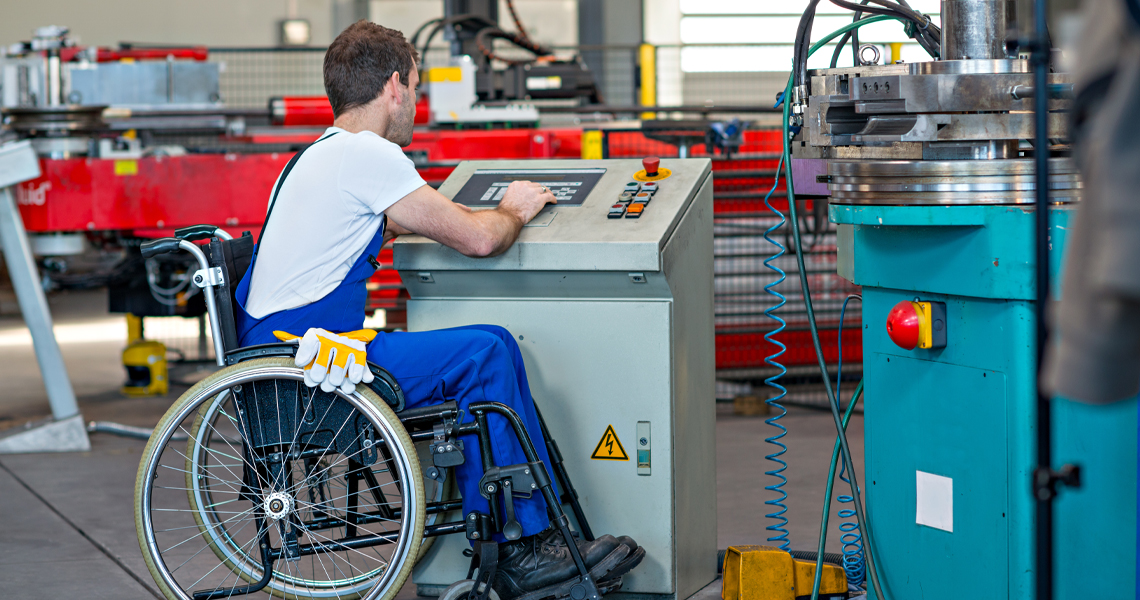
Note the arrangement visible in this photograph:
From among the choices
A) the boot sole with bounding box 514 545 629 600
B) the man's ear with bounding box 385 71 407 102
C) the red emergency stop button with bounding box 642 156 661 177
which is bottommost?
the boot sole with bounding box 514 545 629 600

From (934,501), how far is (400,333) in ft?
3.30

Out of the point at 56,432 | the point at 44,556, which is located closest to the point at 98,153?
the point at 56,432

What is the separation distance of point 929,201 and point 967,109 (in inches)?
6.1

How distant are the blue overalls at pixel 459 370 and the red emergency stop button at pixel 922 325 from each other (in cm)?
71

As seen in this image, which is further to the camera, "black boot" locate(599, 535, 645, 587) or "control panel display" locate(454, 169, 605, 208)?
"control panel display" locate(454, 169, 605, 208)

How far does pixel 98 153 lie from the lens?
13.4 ft

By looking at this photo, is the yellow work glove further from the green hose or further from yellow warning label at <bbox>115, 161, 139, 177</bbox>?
yellow warning label at <bbox>115, 161, 139, 177</bbox>

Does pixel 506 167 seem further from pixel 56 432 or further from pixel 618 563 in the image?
pixel 56 432

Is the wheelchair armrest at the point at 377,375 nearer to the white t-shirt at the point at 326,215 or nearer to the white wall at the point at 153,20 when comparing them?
the white t-shirt at the point at 326,215

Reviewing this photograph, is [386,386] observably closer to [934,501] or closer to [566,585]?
[566,585]

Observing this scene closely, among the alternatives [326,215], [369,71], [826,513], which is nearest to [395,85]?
[369,71]

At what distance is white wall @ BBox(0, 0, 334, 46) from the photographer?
33.7 ft

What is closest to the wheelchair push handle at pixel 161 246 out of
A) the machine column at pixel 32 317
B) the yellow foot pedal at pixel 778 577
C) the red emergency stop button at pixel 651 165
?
the red emergency stop button at pixel 651 165

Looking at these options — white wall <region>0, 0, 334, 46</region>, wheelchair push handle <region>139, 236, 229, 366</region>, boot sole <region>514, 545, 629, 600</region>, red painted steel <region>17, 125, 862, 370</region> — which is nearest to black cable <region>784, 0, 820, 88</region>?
boot sole <region>514, 545, 629, 600</region>
